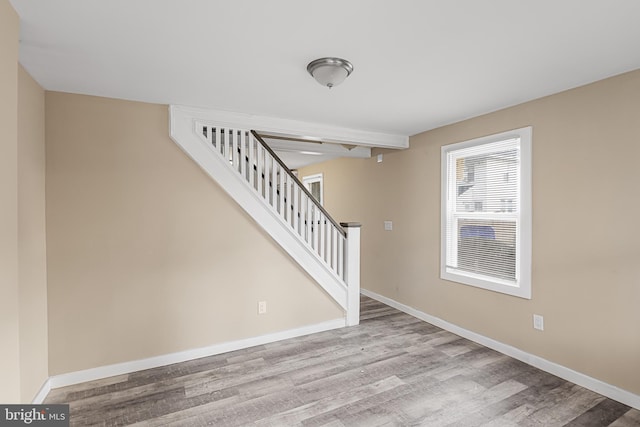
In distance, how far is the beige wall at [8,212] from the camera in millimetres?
1282

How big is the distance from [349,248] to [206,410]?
2.23 m

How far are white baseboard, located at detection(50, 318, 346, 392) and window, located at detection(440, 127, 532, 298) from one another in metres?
1.74

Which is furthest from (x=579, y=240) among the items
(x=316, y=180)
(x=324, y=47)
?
(x=316, y=180)

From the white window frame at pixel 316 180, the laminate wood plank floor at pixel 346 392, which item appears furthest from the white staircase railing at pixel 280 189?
the white window frame at pixel 316 180

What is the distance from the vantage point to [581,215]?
95.7 inches

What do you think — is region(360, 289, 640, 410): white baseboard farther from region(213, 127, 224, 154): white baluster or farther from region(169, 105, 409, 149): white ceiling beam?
region(213, 127, 224, 154): white baluster

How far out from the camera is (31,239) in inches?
85.4

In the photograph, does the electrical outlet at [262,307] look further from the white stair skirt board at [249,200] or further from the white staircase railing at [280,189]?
the white staircase railing at [280,189]

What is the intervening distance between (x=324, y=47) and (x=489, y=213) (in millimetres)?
2404

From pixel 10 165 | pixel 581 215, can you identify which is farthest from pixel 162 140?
pixel 581 215

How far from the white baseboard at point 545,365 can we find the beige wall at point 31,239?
379 centimetres

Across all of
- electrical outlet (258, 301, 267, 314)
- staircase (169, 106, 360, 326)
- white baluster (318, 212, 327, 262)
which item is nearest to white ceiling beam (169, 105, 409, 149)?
staircase (169, 106, 360, 326)

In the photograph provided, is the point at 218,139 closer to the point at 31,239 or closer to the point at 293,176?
the point at 293,176

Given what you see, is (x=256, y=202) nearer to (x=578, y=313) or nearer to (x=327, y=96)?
(x=327, y=96)
